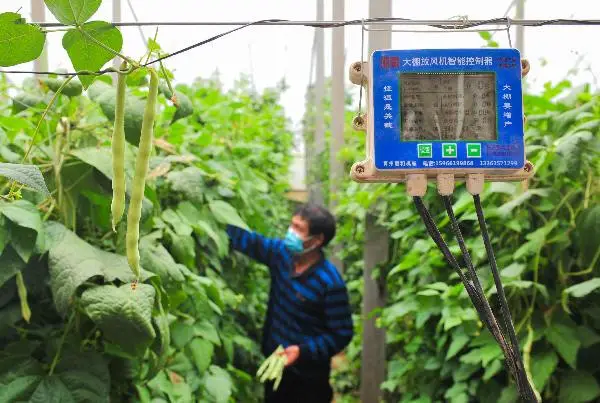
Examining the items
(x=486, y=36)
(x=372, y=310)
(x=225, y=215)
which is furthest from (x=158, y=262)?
(x=372, y=310)

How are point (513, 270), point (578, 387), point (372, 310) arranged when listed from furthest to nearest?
point (372, 310) < point (513, 270) < point (578, 387)

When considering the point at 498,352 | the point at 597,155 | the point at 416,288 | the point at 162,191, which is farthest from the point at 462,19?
the point at 416,288

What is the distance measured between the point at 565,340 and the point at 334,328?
5.49 ft

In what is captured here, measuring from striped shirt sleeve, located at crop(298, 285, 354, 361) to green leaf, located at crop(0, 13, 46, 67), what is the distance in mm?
2588

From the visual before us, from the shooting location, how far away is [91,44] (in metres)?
0.93

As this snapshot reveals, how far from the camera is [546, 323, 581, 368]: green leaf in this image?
5.95 ft

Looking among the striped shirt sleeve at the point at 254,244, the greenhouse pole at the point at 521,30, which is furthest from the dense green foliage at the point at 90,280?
the greenhouse pole at the point at 521,30

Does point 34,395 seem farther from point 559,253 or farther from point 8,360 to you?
point 559,253

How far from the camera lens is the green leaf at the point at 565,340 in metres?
1.81

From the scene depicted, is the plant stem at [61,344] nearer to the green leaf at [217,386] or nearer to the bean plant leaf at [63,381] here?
the bean plant leaf at [63,381]

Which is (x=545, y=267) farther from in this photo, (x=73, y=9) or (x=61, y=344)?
(x=73, y=9)

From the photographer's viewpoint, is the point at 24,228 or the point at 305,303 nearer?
the point at 24,228

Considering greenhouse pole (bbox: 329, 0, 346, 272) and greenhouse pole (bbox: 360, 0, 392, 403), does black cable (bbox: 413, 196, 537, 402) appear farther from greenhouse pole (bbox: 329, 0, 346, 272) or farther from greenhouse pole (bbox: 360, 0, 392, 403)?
greenhouse pole (bbox: 329, 0, 346, 272)

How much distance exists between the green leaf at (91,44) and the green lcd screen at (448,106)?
39cm
